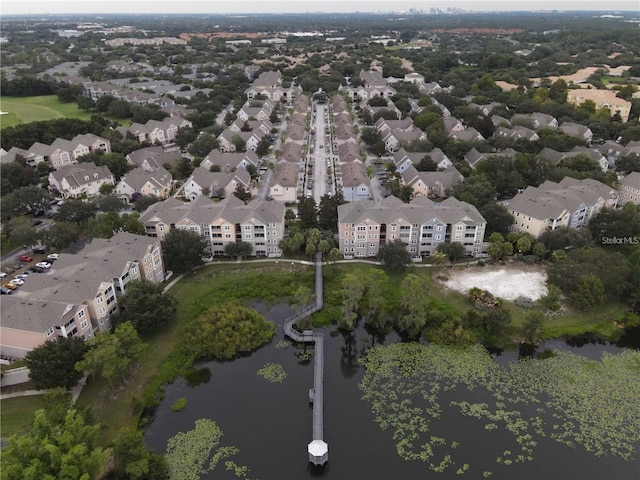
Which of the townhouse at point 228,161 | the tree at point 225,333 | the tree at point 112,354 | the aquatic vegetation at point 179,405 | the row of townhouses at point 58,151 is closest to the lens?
the tree at point 112,354

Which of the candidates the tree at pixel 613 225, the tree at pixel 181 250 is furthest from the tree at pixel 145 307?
the tree at pixel 613 225

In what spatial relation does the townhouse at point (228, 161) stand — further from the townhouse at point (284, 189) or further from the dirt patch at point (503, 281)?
the dirt patch at point (503, 281)

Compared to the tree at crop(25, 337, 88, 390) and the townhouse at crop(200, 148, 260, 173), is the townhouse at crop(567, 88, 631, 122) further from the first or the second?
the tree at crop(25, 337, 88, 390)

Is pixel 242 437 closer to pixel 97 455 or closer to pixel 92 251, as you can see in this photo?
pixel 97 455

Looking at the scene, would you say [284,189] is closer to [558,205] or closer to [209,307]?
[209,307]

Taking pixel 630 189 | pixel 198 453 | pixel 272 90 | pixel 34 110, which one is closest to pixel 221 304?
pixel 198 453

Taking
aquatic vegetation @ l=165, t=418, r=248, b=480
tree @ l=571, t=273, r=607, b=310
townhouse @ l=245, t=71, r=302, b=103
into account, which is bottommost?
aquatic vegetation @ l=165, t=418, r=248, b=480

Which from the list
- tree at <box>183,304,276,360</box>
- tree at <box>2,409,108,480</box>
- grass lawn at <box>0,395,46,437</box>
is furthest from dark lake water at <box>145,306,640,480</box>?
grass lawn at <box>0,395,46,437</box>
